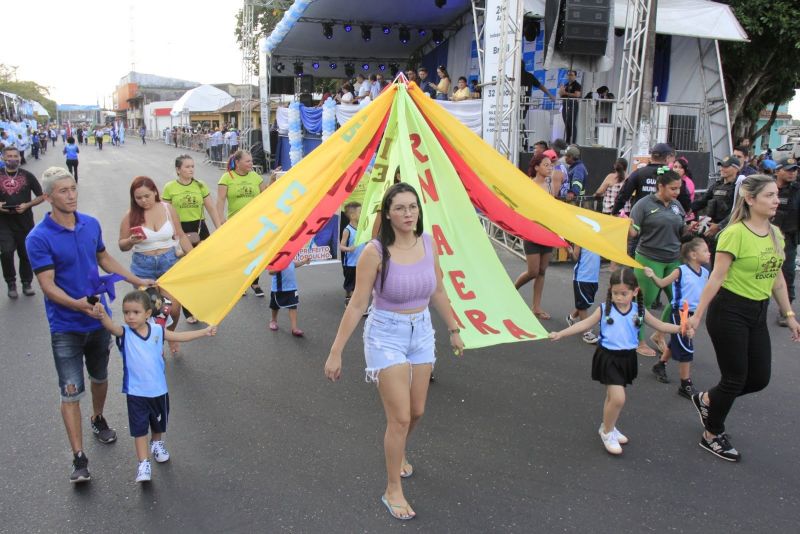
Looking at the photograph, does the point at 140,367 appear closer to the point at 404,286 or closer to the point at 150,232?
the point at 404,286

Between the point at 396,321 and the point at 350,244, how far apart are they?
3749 millimetres

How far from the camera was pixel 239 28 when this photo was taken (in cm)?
3688

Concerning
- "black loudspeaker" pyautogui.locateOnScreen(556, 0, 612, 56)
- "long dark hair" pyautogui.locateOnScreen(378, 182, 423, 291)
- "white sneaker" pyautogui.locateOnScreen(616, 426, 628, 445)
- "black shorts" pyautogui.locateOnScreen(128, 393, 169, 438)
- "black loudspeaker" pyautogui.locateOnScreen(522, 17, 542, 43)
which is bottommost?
"white sneaker" pyautogui.locateOnScreen(616, 426, 628, 445)

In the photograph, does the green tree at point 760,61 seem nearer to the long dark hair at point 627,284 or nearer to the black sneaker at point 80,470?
the long dark hair at point 627,284

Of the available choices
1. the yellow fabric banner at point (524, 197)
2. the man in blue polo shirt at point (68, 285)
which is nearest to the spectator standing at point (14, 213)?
the man in blue polo shirt at point (68, 285)

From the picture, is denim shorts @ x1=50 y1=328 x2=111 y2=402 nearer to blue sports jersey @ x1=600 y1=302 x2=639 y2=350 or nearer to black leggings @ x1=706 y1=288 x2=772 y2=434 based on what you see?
blue sports jersey @ x1=600 y1=302 x2=639 y2=350

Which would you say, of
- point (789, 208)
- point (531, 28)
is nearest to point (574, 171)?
point (789, 208)

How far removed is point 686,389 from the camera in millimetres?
5094

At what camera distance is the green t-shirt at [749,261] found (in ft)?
12.7

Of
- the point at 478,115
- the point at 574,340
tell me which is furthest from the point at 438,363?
the point at 478,115

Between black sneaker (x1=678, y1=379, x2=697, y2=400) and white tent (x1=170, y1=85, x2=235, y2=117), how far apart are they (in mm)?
35388

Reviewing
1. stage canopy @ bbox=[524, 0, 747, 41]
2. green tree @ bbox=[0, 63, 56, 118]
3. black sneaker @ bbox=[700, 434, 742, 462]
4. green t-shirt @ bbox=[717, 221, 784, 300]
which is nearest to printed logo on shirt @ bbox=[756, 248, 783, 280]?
green t-shirt @ bbox=[717, 221, 784, 300]

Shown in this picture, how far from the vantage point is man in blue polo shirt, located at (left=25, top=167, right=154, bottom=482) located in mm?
3648

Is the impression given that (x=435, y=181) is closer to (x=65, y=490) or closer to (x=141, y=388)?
(x=141, y=388)
